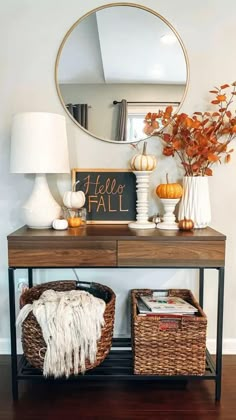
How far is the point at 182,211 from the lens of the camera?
6.51ft

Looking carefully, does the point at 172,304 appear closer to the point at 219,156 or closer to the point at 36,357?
the point at 36,357

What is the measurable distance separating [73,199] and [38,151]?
0.34 meters

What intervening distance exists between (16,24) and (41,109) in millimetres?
501

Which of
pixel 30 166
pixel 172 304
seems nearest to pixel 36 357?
pixel 172 304

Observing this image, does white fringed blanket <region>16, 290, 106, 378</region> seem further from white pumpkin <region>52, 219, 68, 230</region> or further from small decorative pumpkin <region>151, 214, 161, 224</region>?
small decorative pumpkin <region>151, 214, 161, 224</region>

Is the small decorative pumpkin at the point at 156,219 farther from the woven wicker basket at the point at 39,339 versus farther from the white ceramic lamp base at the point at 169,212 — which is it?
the woven wicker basket at the point at 39,339

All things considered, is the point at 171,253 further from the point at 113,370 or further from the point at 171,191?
the point at 113,370

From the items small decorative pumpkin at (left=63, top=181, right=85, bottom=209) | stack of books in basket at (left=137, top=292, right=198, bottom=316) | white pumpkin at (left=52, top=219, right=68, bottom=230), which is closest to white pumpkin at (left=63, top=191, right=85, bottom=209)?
small decorative pumpkin at (left=63, top=181, right=85, bottom=209)

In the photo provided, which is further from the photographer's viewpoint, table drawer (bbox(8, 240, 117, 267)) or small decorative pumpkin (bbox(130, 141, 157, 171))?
small decorative pumpkin (bbox(130, 141, 157, 171))

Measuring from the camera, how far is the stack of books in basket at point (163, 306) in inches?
72.1

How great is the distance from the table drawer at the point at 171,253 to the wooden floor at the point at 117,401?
27.3 inches

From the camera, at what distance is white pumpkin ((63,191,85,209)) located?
200 cm

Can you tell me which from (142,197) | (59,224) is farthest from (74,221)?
(142,197)

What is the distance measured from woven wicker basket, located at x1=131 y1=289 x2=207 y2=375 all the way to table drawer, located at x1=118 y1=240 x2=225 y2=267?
286 mm
